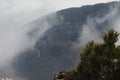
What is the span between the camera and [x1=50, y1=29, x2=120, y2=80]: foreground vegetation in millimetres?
57812

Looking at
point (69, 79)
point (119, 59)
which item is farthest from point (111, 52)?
point (69, 79)

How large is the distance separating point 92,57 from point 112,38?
3.76m

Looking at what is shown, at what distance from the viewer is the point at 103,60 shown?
57844 millimetres

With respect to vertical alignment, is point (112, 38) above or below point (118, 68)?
above

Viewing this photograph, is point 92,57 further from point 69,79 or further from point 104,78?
point 69,79

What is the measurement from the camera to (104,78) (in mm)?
57344

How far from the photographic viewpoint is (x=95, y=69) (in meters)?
58.5

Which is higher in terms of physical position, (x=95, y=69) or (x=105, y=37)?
(x=105, y=37)

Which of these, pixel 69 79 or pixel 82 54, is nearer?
pixel 82 54

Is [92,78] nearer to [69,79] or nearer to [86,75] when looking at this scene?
[86,75]

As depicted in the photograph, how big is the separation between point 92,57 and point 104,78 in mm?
3353

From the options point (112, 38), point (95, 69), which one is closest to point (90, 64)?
point (95, 69)

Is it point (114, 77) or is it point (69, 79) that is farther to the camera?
point (69, 79)

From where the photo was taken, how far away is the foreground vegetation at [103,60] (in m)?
57.8
